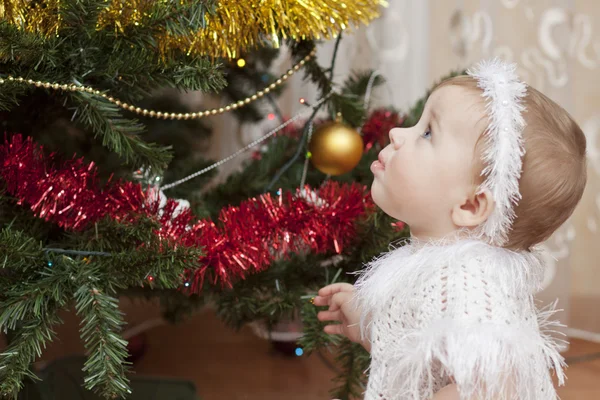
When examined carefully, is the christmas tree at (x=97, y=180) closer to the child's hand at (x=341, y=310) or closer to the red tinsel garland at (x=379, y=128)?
the child's hand at (x=341, y=310)

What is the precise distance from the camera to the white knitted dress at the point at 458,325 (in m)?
0.56

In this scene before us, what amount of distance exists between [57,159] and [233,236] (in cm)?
26

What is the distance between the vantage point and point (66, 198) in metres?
0.72

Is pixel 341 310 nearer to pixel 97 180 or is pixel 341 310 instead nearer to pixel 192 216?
pixel 192 216

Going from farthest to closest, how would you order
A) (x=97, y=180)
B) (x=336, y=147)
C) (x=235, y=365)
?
(x=235, y=365) < (x=336, y=147) < (x=97, y=180)

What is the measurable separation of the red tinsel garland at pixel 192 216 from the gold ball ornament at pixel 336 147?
0.24ft

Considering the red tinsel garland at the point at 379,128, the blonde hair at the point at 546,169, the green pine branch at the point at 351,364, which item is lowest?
the green pine branch at the point at 351,364

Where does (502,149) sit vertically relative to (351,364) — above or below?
above

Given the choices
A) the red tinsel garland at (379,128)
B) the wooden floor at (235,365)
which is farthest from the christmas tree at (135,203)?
the wooden floor at (235,365)

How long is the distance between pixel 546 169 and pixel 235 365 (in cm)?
91

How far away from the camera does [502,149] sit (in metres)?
0.59

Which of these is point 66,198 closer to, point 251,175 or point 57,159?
point 57,159

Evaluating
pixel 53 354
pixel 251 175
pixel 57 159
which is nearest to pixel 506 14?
pixel 251 175

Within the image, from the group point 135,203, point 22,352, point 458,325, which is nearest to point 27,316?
point 22,352
